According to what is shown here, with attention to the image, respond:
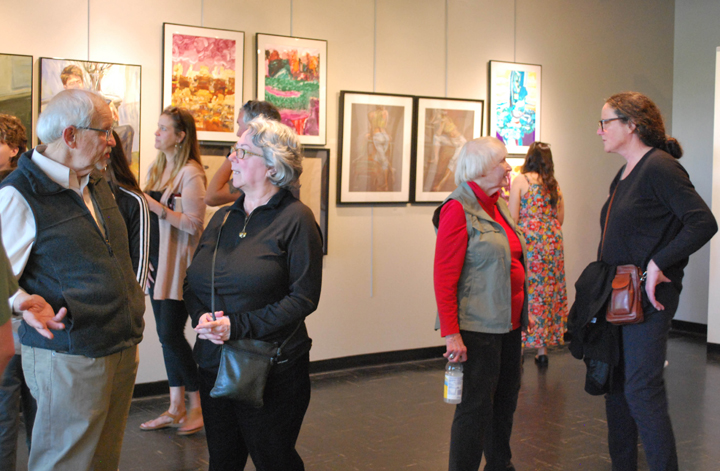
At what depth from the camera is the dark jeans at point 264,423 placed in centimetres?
235

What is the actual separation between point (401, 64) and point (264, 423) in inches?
166

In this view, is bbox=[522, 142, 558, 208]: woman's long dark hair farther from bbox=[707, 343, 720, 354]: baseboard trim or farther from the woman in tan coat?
the woman in tan coat

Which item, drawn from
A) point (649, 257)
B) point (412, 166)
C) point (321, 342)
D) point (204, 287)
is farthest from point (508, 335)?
point (412, 166)

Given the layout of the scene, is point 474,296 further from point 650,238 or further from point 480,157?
point 650,238

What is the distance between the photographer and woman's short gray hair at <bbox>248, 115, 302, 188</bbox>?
7.86ft

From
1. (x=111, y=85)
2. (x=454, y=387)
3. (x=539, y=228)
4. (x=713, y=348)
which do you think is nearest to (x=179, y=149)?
(x=111, y=85)

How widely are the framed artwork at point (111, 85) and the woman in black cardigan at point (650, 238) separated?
3.25 m

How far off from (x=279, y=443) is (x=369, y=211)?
142 inches

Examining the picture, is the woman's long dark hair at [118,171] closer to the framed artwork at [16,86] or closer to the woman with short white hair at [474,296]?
the woman with short white hair at [474,296]

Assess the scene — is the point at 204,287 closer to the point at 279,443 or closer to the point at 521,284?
the point at 279,443

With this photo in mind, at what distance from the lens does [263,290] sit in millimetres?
2332

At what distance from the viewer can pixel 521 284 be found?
9.95ft

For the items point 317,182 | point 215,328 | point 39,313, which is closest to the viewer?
point 39,313

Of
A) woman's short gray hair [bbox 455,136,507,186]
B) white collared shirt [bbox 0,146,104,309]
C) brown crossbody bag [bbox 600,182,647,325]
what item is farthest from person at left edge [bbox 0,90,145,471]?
brown crossbody bag [bbox 600,182,647,325]
